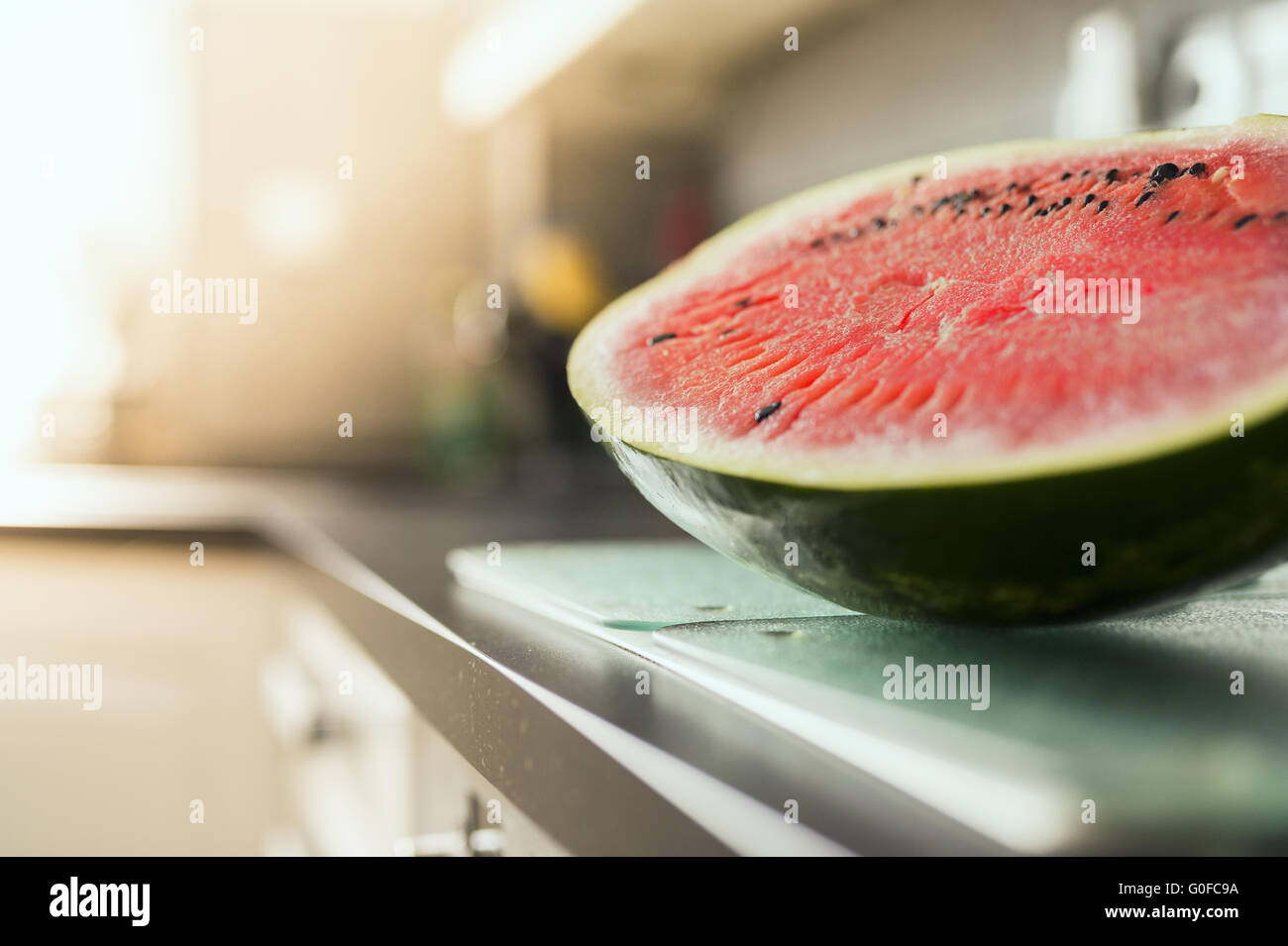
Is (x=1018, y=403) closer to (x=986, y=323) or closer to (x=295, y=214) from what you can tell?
(x=986, y=323)

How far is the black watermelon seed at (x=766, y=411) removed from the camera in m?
0.48

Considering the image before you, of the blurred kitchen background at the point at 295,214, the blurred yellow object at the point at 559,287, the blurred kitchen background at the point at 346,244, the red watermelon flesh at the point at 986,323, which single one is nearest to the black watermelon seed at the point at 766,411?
the red watermelon flesh at the point at 986,323

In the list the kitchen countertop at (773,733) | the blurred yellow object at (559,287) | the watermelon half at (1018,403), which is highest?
the blurred yellow object at (559,287)

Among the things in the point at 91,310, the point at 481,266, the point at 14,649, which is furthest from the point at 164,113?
the point at 14,649

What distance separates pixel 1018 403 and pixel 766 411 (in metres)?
0.11

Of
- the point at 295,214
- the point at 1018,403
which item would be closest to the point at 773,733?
the point at 1018,403

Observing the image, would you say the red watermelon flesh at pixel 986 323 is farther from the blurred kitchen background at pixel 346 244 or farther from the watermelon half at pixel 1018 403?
the blurred kitchen background at pixel 346 244

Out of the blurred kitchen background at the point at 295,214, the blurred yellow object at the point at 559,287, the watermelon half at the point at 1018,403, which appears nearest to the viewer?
the watermelon half at the point at 1018,403

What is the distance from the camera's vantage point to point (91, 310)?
373 centimetres

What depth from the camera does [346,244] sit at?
146 inches

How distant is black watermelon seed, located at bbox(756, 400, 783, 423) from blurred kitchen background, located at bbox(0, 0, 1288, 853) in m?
0.22
